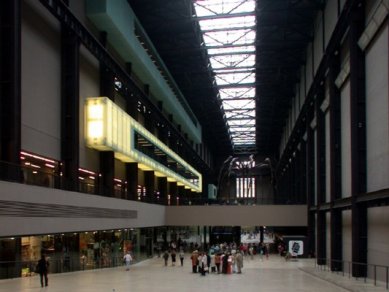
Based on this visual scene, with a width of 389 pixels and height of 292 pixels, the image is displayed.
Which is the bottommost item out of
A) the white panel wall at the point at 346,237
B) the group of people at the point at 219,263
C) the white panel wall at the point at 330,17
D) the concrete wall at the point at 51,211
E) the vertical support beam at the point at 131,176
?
the group of people at the point at 219,263

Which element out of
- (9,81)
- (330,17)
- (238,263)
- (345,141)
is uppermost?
(330,17)

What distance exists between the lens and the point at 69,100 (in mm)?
33438

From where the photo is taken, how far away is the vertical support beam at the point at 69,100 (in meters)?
32.8

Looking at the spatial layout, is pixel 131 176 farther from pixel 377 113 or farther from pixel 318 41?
pixel 377 113

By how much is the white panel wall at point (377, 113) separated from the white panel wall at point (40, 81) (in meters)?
18.0

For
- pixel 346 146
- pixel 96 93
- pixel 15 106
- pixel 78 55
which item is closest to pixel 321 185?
pixel 346 146

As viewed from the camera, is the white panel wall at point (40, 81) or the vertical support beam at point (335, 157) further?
the vertical support beam at point (335, 157)

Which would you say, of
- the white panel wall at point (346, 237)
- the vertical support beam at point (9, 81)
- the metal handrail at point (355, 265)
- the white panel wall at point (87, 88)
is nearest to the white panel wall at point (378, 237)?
the metal handrail at point (355, 265)

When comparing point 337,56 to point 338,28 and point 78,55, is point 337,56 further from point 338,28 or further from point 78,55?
point 78,55

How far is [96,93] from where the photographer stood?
40156 millimetres

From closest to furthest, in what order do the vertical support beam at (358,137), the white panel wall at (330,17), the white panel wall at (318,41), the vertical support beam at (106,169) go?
the vertical support beam at (358,137)
the white panel wall at (330,17)
the vertical support beam at (106,169)
the white panel wall at (318,41)

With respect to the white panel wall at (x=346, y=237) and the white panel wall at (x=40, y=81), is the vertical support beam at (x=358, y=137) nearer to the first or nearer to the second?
the white panel wall at (x=346, y=237)

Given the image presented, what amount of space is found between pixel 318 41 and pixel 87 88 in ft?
64.2

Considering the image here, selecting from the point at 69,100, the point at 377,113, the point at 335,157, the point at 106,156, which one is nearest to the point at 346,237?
the point at 335,157
